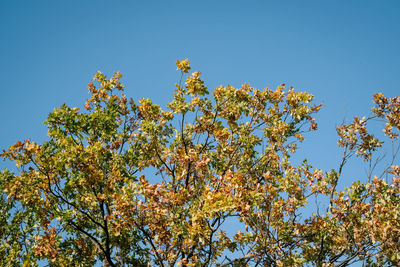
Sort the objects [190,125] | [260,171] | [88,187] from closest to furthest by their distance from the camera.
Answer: [88,187]
[260,171]
[190,125]

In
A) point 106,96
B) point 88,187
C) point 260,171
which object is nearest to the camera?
point 88,187

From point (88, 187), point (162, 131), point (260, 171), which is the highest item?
point (162, 131)

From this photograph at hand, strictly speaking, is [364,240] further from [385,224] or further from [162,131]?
[162,131]

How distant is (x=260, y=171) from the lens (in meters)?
10.3

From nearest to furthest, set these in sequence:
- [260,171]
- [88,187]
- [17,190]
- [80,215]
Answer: [88,187]
[17,190]
[80,215]
[260,171]

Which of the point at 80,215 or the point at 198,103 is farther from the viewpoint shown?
the point at 198,103

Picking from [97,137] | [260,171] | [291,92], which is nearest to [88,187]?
[97,137]

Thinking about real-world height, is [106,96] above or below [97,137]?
above

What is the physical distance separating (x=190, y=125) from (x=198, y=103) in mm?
896

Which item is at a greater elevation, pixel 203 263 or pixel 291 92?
pixel 291 92

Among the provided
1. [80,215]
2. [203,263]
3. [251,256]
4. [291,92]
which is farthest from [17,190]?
[291,92]

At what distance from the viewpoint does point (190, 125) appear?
1095cm

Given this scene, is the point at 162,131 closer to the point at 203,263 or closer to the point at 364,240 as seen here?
the point at 203,263

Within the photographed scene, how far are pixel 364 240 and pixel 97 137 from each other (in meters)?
7.74
